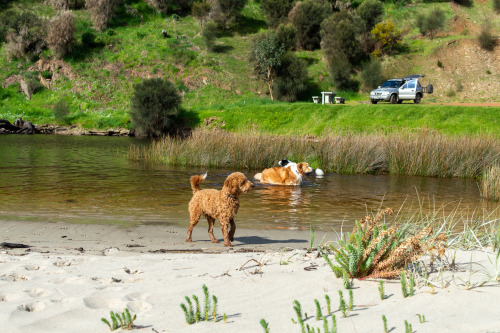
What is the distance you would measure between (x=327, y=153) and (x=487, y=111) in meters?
14.0

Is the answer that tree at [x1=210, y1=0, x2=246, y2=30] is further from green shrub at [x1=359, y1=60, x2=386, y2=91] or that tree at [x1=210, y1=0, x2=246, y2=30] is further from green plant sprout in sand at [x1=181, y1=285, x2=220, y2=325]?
green plant sprout in sand at [x1=181, y1=285, x2=220, y2=325]

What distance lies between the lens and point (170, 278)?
469 cm

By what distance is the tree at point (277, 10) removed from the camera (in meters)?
65.4

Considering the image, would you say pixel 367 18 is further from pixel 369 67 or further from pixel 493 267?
pixel 493 267

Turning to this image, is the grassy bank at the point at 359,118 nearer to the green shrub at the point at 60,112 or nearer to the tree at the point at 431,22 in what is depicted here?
the green shrub at the point at 60,112

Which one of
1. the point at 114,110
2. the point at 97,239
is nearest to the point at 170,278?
the point at 97,239

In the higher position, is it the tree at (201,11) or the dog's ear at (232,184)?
the tree at (201,11)

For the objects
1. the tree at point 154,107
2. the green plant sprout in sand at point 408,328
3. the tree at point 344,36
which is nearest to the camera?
the green plant sprout in sand at point 408,328

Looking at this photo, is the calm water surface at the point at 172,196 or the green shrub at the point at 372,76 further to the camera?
the green shrub at the point at 372,76

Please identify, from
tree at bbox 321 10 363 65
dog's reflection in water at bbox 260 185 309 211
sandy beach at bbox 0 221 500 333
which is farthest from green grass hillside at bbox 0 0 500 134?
sandy beach at bbox 0 221 500 333

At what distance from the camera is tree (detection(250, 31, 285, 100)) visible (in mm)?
50938

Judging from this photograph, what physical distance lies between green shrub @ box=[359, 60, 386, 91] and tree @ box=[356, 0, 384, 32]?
10.8m

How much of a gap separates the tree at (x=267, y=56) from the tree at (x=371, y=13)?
14.7 meters

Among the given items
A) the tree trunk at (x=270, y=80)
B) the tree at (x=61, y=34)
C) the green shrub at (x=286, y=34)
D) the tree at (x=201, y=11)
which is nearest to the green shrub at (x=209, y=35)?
the tree at (x=201, y=11)
